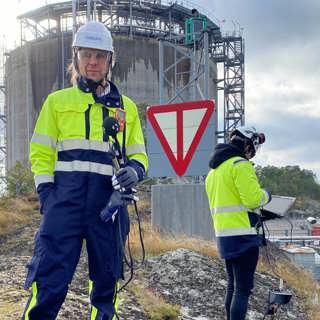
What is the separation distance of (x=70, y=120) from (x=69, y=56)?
1100 inches

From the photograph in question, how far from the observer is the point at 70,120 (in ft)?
10.1

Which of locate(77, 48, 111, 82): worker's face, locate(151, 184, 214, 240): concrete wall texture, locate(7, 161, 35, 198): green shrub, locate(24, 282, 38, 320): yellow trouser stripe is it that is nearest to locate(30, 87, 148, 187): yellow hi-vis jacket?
locate(77, 48, 111, 82): worker's face

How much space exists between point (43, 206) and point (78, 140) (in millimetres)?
439

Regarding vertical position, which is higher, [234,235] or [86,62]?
[86,62]

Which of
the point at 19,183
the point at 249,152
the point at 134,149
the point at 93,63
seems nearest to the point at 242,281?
the point at 249,152

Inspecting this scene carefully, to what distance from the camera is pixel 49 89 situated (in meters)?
29.4

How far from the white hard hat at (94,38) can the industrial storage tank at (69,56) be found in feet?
78.5

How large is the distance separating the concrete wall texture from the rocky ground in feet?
2.42

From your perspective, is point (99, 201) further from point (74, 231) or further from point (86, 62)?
point (86, 62)

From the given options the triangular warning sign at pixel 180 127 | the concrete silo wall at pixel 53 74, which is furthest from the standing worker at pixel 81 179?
the concrete silo wall at pixel 53 74

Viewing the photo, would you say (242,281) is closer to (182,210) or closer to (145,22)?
(182,210)

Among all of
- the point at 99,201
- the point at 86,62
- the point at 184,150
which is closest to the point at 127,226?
the point at 99,201

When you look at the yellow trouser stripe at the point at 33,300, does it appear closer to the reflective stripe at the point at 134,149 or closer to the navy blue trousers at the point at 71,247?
the navy blue trousers at the point at 71,247

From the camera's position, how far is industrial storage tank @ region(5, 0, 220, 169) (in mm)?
28422
